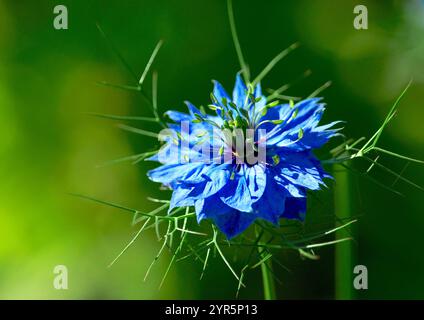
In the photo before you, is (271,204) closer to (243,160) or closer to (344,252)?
(243,160)

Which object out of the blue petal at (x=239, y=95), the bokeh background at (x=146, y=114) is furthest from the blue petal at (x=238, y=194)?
the bokeh background at (x=146, y=114)

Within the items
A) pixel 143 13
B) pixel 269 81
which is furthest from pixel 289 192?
pixel 143 13

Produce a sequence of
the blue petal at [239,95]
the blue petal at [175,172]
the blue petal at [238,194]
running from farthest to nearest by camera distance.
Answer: the blue petal at [239,95] < the blue petal at [175,172] < the blue petal at [238,194]

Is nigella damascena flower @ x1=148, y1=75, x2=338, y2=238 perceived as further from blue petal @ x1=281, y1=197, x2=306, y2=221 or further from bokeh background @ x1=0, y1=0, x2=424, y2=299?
bokeh background @ x1=0, y1=0, x2=424, y2=299

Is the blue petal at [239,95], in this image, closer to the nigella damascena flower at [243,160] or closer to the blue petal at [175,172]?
the nigella damascena flower at [243,160]

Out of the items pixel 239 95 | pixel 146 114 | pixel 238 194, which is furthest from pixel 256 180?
pixel 146 114

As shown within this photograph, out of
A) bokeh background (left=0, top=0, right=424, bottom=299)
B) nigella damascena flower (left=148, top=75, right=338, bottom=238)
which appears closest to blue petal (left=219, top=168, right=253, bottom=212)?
nigella damascena flower (left=148, top=75, right=338, bottom=238)
